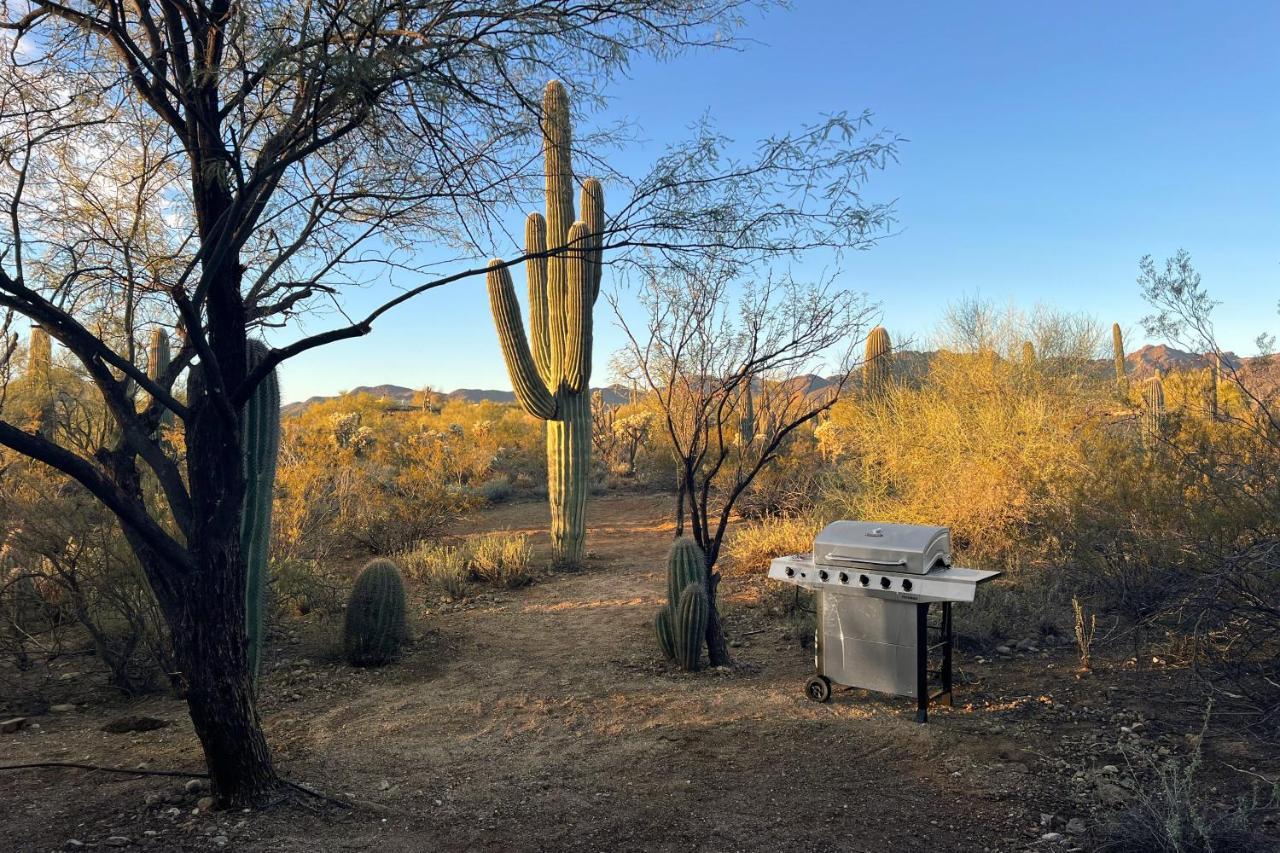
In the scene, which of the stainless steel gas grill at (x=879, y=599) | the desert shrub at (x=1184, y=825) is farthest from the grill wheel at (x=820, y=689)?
the desert shrub at (x=1184, y=825)

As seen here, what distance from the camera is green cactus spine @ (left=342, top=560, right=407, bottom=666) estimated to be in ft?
23.8

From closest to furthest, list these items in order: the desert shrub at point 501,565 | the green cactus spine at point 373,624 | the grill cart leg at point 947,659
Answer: the grill cart leg at point 947,659 < the green cactus spine at point 373,624 < the desert shrub at point 501,565

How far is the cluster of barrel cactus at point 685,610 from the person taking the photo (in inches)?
261

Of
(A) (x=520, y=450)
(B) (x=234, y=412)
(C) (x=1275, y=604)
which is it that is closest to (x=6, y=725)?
(B) (x=234, y=412)

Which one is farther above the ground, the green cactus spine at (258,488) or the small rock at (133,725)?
the green cactus spine at (258,488)

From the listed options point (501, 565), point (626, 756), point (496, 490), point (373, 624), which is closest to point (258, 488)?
point (373, 624)

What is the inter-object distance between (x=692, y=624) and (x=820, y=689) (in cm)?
127

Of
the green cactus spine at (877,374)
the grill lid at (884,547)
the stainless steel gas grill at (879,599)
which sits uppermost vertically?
the green cactus spine at (877,374)

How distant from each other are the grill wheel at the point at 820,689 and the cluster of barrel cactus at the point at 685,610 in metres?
Answer: 1.16

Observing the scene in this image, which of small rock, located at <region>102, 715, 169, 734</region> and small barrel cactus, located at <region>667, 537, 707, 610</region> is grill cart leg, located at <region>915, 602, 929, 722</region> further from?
small rock, located at <region>102, 715, 169, 734</region>

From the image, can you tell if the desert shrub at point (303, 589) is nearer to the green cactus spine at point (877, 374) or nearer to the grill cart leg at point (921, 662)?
the grill cart leg at point (921, 662)

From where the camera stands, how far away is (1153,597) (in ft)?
21.9

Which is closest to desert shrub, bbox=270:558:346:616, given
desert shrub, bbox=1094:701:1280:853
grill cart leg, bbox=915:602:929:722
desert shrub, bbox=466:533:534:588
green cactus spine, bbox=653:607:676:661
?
desert shrub, bbox=466:533:534:588

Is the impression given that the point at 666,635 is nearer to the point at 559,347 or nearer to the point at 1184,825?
the point at 1184,825
